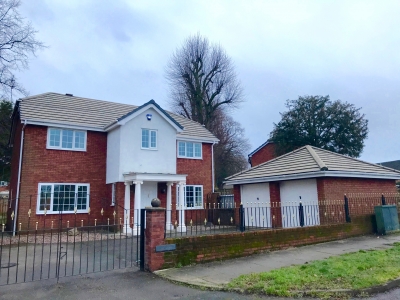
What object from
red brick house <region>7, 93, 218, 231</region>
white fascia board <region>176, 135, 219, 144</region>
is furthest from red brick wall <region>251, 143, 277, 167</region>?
red brick house <region>7, 93, 218, 231</region>

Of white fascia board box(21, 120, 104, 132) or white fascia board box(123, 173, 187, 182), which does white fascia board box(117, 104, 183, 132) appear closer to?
white fascia board box(21, 120, 104, 132)

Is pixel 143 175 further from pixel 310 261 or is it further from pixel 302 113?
pixel 302 113

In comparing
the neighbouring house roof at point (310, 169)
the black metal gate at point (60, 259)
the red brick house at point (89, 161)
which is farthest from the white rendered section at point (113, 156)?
the neighbouring house roof at point (310, 169)

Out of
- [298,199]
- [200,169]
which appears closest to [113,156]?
[200,169]

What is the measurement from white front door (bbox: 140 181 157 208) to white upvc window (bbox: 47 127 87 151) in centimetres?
399

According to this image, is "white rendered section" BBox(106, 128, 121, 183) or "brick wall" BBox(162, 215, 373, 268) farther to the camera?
"white rendered section" BBox(106, 128, 121, 183)

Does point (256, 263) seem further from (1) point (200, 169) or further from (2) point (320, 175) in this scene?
(1) point (200, 169)

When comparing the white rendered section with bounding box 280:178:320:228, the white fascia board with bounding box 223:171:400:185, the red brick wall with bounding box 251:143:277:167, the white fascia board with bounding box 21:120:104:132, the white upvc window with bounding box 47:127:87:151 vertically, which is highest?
the red brick wall with bounding box 251:143:277:167

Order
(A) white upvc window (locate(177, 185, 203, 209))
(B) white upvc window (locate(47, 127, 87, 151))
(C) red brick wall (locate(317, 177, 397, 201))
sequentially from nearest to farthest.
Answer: (C) red brick wall (locate(317, 177, 397, 201)) → (B) white upvc window (locate(47, 127, 87, 151)) → (A) white upvc window (locate(177, 185, 203, 209))

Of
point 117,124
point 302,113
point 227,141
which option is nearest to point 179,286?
point 117,124

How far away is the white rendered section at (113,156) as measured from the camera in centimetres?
1675

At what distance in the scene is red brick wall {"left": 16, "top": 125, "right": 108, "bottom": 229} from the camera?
15602mm

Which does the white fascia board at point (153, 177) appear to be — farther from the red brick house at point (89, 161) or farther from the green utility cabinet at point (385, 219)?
the green utility cabinet at point (385, 219)

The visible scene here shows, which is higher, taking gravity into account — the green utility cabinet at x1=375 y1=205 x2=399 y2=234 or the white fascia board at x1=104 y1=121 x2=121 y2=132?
the white fascia board at x1=104 y1=121 x2=121 y2=132
